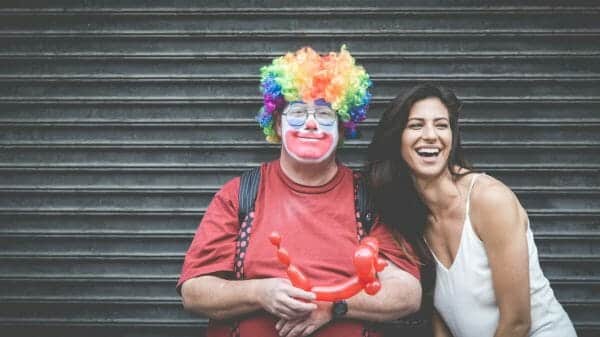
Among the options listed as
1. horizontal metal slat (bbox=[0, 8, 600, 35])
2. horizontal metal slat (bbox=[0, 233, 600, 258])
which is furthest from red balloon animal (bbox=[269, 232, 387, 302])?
horizontal metal slat (bbox=[0, 8, 600, 35])

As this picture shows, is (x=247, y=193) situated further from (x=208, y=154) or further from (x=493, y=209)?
(x=493, y=209)

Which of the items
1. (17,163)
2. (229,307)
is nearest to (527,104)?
(229,307)

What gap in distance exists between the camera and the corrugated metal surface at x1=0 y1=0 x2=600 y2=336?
10.6 feet

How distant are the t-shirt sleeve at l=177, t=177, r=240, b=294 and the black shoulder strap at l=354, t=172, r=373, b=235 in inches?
24.5

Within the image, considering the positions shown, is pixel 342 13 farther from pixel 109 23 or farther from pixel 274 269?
pixel 274 269

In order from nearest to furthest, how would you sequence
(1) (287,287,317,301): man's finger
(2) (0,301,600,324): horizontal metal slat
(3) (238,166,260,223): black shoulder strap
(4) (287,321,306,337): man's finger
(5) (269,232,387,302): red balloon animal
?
(5) (269,232,387,302): red balloon animal < (1) (287,287,317,301): man's finger < (4) (287,321,306,337): man's finger < (3) (238,166,260,223): black shoulder strap < (2) (0,301,600,324): horizontal metal slat

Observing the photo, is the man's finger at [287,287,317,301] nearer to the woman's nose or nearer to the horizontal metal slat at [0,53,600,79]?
the woman's nose

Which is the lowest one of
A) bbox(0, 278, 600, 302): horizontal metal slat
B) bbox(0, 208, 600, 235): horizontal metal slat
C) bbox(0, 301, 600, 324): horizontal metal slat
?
bbox(0, 301, 600, 324): horizontal metal slat

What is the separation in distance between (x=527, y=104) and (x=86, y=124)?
2900 mm

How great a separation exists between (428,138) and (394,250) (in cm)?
57

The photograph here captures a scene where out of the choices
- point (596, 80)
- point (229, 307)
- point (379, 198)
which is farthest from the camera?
point (596, 80)

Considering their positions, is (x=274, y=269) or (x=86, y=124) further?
(x=86, y=124)

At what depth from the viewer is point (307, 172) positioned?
98.4 inches

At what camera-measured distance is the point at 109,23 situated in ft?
10.6
